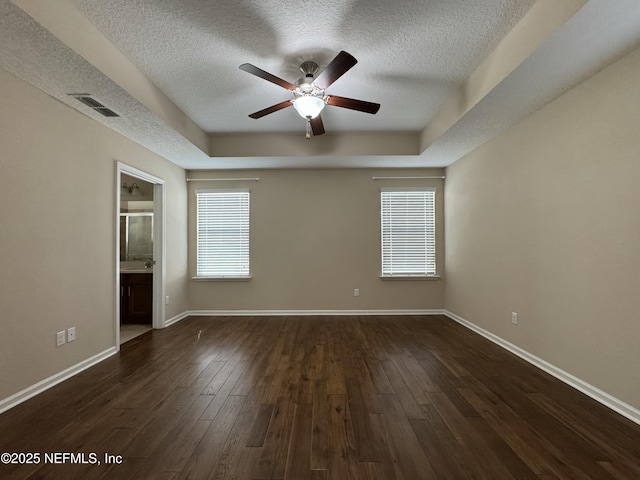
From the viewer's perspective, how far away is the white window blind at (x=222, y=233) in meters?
5.14

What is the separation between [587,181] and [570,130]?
0.50m

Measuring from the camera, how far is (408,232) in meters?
5.16

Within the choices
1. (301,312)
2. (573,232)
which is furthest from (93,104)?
(573,232)

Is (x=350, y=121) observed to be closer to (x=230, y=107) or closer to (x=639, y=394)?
(x=230, y=107)

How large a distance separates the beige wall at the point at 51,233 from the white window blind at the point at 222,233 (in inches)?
68.0

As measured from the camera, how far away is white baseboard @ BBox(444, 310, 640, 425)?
2.04 meters

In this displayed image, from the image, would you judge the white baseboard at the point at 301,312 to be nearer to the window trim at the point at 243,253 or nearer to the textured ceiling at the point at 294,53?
the window trim at the point at 243,253

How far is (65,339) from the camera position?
8.84 ft

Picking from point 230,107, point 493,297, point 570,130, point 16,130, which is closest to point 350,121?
point 230,107

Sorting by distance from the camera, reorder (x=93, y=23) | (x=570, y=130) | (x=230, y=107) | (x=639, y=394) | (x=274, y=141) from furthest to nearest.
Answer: (x=274, y=141) → (x=230, y=107) → (x=570, y=130) → (x=93, y=23) → (x=639, y=394)

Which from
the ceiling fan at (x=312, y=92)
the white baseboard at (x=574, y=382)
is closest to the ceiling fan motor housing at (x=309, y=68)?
the ceiling fan at (x=312, y=92)

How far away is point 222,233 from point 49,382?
3.03 metres

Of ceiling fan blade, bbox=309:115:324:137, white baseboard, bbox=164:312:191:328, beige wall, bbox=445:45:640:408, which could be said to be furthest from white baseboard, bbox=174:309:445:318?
ceiling fan blade, bbox=309:115:324:137

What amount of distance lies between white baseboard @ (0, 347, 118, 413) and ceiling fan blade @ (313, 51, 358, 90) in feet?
11.1
